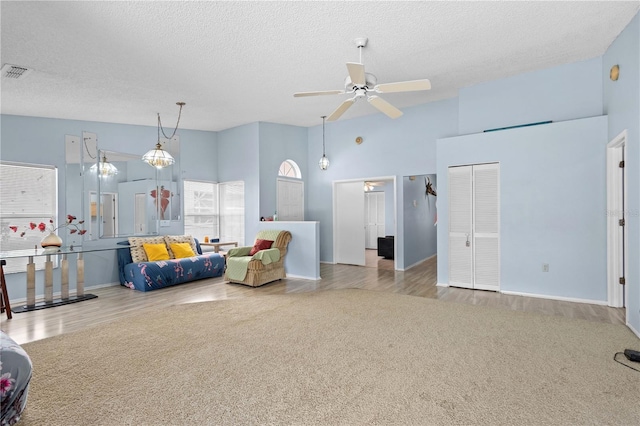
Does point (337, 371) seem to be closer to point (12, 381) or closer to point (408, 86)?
point (12, 381)

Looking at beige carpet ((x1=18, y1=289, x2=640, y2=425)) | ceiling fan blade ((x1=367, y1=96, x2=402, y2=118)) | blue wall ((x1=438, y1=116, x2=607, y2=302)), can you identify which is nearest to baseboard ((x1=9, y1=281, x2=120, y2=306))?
beige carpet ((x1=18, y1=289, x2=640, y2=425))

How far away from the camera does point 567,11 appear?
11.2 ft

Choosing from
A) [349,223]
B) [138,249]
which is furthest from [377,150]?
[138,249]

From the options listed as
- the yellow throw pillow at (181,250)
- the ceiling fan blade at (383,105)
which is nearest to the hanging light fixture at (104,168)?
the yellow throw pillow at (181,250)

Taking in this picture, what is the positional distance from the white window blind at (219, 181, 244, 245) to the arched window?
0.99 meters

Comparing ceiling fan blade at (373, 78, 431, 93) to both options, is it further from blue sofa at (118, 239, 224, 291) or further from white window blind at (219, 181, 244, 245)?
white window blind at (219, 181, 244, 245)

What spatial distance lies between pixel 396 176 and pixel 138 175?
5.01m

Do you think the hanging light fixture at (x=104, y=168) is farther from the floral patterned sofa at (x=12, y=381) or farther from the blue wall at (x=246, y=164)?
the floral patterned sofa at (x=12, y=381)

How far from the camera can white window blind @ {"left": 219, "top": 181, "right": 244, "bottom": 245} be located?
7520mm

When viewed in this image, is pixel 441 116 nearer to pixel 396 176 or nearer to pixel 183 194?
pixel 396 176

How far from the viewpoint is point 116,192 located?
238 inches

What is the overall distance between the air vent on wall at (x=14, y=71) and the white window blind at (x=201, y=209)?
11.2ft

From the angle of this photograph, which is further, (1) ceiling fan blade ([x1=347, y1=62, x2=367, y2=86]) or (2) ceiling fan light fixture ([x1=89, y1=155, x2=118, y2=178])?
(2) ceiling fan light fixture ([x1=89, y1=155, x2=118, y2=178])

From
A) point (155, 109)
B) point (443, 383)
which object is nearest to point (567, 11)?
point (443, 383)
